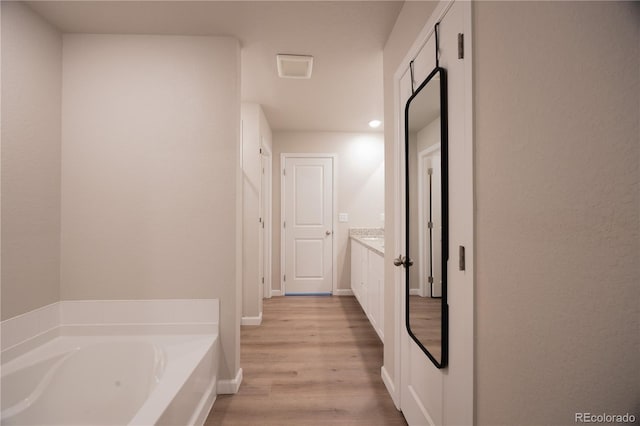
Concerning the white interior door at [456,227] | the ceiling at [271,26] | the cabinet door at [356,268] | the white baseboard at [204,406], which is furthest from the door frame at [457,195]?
the cabinet door at [356,268]

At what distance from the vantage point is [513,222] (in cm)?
80

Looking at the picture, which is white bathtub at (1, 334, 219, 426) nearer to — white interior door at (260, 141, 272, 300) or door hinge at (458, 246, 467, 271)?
door hinge at (458, 246, 467, 271)

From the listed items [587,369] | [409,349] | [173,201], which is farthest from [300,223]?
[587,369]

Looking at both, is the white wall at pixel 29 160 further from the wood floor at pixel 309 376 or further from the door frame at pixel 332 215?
the door frame at pixel 332 215

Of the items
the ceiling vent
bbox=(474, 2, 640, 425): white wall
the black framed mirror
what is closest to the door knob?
the black framed mirror

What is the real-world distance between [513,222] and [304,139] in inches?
147

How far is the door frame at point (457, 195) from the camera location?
984mm

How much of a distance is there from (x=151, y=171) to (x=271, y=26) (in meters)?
1.30

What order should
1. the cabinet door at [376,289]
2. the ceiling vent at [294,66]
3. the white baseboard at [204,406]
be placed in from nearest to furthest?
the white baseboard at [204,406]
the ceiling vent at [294,66]
the cabinet door at [376,289]

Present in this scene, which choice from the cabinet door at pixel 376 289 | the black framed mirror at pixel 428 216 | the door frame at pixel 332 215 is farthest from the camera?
the door frame at pixel 332 215

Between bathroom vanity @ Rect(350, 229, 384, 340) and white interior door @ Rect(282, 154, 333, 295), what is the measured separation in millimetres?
435

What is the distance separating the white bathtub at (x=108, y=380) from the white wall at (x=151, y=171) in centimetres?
29

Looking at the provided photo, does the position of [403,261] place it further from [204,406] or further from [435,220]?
[204,406]

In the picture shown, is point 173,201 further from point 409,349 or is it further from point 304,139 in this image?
point 304,139
